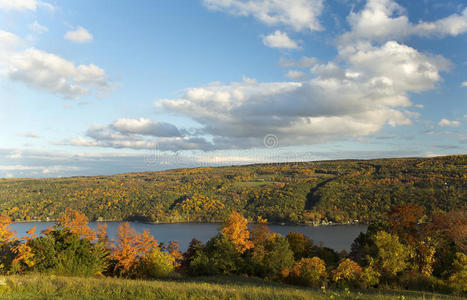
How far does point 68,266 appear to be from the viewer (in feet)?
90.5

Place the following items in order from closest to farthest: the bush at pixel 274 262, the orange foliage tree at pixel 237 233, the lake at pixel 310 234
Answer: the bush at pixel 274 262, the orange foliage tree at pixel 237 233, the lake at pixel 310 234

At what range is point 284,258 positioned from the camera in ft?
118

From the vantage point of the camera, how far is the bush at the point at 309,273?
28703 millimetres

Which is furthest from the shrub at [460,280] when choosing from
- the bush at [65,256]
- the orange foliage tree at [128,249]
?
the orange foliage tree at [128,249]

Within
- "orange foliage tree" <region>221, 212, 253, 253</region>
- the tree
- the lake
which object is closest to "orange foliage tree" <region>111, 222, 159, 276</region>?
"orange foliage tree" <region>221, 212, 253, 253</region>

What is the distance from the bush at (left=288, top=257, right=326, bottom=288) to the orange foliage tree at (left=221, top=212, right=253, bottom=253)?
414 inches

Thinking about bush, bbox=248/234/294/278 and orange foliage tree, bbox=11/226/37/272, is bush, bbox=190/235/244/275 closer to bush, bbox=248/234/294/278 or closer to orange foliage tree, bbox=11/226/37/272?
bush, bbox=248/234/294/278

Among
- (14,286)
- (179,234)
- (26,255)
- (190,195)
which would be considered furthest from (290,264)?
(190,195)

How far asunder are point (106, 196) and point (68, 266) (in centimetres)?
18457

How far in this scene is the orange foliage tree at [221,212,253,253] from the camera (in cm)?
4425

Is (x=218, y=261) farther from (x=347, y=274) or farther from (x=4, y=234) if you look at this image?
(x=4, y=234)

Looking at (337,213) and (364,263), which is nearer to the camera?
(364,263)

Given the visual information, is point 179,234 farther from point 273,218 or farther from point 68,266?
point 68,266

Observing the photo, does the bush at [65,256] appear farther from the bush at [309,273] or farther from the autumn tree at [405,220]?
the autumn tree at [405,220]
